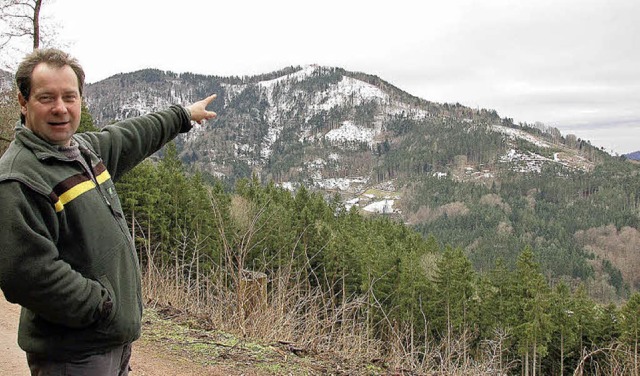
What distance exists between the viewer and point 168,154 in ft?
99.8

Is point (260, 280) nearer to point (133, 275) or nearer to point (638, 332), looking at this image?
point (133, 275)

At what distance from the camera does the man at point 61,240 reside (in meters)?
1.46

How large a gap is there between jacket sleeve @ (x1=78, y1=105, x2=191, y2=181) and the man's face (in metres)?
0.32

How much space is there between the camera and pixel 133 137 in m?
2.22

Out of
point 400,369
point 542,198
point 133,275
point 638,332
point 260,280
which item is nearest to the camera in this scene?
point 133,275

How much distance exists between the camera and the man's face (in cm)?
161

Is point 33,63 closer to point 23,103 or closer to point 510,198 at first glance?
point 23,103

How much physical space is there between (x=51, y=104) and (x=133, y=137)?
0.60m

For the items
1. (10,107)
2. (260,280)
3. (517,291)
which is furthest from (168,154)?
(260,280)

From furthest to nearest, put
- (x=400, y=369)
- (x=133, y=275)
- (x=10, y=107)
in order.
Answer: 1. (x=10, y=107)
2. (x=400, y=369)
3. (x=133, y=275)

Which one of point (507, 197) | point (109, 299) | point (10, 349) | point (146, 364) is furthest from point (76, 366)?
point (507, 197)

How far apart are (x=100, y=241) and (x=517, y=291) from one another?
25221 millimetres

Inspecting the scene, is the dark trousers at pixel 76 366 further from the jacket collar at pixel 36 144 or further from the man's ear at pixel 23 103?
the man's ear at pixel 23 103

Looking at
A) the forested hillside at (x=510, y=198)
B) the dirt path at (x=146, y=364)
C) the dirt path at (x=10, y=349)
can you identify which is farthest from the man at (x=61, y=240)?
the forested hillside at (x=510, y=198)
